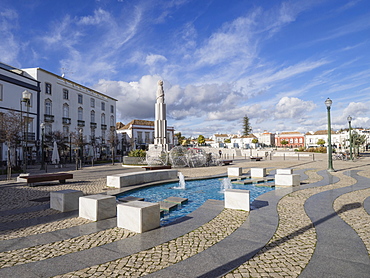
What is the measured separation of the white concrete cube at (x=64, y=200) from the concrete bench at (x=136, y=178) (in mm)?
3267

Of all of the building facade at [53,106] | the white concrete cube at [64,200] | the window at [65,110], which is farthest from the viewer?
the window at [65,110]

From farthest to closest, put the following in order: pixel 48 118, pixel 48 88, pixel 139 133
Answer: pixel 139 133, pixel 48 88, pixel 48 118

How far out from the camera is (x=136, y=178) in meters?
11.0

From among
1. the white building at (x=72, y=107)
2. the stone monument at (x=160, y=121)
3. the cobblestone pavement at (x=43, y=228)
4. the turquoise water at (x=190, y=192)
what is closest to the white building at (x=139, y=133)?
the white building at (x=72, y=107)

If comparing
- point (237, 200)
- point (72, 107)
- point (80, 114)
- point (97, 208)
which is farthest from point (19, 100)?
point (237, 200)

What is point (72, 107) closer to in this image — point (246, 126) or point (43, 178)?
point (43, 178)

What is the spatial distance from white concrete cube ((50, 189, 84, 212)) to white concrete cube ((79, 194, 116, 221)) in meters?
0.88

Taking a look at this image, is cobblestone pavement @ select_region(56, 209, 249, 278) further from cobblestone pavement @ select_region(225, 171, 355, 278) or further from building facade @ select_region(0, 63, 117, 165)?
building facade @ select_region(0, 63, 117, 165)

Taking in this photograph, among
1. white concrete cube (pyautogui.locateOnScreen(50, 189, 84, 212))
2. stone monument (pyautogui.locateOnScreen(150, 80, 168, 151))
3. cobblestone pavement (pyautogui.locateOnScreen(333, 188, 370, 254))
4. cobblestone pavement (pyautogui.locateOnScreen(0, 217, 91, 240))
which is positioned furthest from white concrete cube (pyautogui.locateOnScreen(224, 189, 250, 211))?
stone monument (pyautogui.locateOnScreen(150, 80, 168, 151))

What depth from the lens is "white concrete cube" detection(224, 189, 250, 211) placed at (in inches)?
256

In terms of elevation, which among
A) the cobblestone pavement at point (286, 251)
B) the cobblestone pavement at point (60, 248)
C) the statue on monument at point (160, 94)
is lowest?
the cobblestone pavement at point (286, 251)

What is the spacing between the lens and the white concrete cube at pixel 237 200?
650cm

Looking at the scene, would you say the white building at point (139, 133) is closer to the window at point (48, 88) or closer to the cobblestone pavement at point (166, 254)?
the window at point (48, 88)

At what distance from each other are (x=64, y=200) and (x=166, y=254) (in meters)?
4.18
